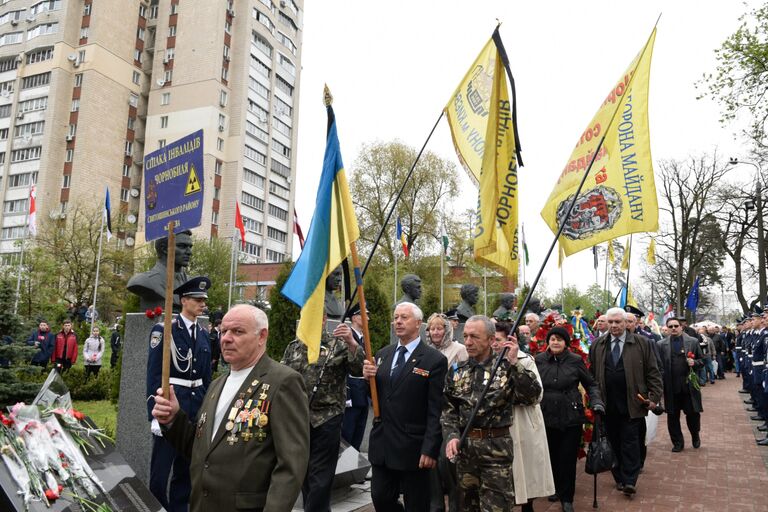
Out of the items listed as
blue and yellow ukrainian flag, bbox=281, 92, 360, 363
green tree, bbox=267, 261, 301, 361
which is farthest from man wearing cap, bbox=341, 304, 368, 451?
green tree, bbox=267, 261, 301, 361

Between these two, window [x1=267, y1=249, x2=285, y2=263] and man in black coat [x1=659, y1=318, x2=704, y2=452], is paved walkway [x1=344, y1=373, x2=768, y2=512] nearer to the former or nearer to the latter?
man in black coat [x1=659, y1=318, x2=704, y2=452]

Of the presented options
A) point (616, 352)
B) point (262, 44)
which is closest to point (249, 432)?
point (616, 352)

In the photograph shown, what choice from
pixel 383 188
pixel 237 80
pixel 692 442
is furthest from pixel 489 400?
pixel 237 80

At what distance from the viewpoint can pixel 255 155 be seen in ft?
209

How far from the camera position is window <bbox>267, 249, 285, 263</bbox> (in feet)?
221

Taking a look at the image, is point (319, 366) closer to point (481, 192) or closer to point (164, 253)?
point (164, 253)

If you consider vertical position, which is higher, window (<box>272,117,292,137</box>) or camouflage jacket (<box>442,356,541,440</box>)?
window (<box>272,117,292,137</box>)

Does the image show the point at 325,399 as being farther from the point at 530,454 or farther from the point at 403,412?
the point at 530,454

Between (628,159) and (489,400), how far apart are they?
3615mm

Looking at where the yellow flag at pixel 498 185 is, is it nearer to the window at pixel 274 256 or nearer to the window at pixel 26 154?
the window at pixel 26 154

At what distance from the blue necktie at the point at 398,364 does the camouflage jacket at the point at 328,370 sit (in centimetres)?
60

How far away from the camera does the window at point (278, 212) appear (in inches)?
2638

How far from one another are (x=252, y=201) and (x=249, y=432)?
2451 inches

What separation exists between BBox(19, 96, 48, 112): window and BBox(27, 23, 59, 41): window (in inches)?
230
